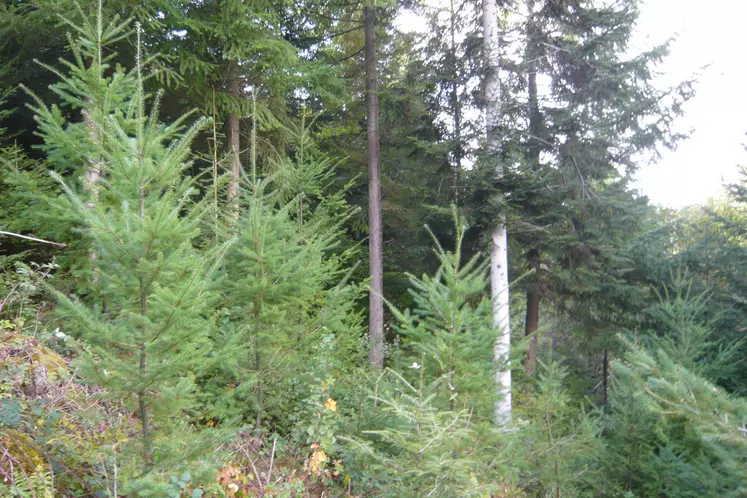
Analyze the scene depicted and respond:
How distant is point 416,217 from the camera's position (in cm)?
1359

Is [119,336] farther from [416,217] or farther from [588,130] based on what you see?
[416,217]

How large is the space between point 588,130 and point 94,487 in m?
10.4

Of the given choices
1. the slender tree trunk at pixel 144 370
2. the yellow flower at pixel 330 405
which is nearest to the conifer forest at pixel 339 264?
the slender tree trunk at pixel 144 370

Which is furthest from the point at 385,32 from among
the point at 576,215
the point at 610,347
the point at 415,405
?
the point at 415,405

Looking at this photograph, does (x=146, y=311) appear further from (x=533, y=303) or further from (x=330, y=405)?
(x=533, y=303)

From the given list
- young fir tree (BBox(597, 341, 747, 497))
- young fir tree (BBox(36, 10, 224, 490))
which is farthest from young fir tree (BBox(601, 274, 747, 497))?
young fir tree (BBox(36, 10, 224, 490))

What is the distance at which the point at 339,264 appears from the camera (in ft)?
29.6

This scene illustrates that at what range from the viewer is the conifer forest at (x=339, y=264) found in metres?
3.46

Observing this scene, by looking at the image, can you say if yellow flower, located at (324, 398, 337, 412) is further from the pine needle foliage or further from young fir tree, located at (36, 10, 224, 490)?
young fir tree, located at (36, 10, 224, 490)

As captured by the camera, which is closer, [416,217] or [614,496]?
[614,496]

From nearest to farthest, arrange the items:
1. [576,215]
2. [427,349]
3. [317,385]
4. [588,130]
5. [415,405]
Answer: [415,405]
[427,349]
[317,385]
[588,130]
[576,215]

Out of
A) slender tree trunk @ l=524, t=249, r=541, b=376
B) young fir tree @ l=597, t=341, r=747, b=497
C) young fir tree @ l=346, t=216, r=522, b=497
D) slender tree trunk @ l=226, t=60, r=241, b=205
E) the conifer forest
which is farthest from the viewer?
slender tree trunk @ l=524, t=249, r=541, b=376

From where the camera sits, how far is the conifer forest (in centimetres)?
346

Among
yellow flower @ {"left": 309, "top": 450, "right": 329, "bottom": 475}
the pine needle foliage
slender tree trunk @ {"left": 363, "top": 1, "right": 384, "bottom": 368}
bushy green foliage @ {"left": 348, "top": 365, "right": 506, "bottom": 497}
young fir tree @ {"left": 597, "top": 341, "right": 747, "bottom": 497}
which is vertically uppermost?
slender tree trunk @ {"left": 363, "top": 1, "right": 384, "bottom": 368}
